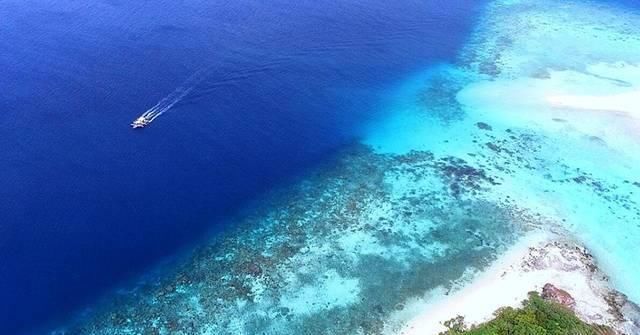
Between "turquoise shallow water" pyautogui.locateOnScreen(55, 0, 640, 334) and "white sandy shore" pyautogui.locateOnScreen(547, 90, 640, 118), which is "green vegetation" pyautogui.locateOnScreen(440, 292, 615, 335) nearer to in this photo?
"turquoise shallow water" pyautogui.locateOnScreen(55, 0, 640, 334)

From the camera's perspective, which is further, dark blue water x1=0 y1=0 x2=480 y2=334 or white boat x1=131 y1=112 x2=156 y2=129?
white boat x1=131 y1=112 x2=156 y2=129

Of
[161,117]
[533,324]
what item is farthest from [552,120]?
[161,117]

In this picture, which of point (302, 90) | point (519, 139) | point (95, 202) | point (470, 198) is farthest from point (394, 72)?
point (95, 202)

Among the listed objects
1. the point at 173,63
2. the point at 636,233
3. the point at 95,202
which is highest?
the point at 173,63

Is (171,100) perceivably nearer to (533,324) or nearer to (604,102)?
(533,324)

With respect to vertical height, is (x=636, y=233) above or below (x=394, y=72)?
below

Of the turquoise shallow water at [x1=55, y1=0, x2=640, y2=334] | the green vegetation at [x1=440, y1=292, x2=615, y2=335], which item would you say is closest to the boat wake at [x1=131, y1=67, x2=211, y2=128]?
the turquoise shallow water at [x1=55, y1=0, x2=640, y2=334]

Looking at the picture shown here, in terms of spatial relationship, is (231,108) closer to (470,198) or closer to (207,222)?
(207,222)
